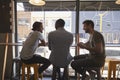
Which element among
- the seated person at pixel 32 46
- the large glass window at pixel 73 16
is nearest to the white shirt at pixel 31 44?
the seated person at pixel 32 46

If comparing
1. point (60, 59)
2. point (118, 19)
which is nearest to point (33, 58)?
point (60, 59)

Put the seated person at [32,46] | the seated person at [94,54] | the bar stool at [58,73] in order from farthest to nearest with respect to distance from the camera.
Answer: the seated person at [32,46]
the bar stool at [58,73]
the seated person at [94,54]

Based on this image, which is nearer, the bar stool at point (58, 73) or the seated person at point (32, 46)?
the bar stool at point (58, 73)

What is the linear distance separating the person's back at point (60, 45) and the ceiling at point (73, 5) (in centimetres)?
162

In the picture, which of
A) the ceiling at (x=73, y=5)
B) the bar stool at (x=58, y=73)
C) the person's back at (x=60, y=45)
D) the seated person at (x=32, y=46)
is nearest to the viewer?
the person's back at (x=60, y=45)

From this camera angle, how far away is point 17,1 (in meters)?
5.10

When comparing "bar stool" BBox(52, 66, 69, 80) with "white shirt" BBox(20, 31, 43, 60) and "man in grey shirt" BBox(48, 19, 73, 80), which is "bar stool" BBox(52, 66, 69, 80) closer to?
"man in grey shirt" BBox(48, 19, 73, 80)

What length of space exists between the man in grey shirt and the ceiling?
1.56 meters

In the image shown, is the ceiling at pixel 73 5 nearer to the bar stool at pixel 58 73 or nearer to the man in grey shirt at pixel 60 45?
the man in grey shirt at pixel 60 45

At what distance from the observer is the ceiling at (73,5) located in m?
5.02

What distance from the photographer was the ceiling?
502 cm

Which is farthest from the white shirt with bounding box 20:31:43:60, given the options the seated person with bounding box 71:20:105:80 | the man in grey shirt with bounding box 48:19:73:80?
the seated person with bounding box 71:20:105:80

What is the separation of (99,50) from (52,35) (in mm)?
824

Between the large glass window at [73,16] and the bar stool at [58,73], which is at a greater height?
the large glass window at [73,16]
